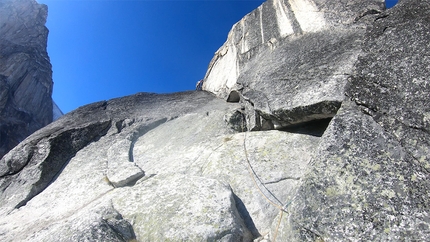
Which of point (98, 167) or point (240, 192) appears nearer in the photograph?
point (240, 192)

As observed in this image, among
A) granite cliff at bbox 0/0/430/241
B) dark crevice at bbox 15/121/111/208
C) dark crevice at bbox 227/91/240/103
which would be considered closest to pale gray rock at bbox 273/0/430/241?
granite cliff at bbox 0/0/430/241

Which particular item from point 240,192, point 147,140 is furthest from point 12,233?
point 240,192

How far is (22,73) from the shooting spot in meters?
59.8

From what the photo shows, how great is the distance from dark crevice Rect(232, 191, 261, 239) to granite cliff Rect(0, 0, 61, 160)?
159ft

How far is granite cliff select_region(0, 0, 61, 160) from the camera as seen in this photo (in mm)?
51594

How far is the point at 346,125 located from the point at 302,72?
12.2ft

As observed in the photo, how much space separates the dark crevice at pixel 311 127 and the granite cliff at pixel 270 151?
0.04 meters

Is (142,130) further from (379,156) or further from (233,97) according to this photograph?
(379,156)

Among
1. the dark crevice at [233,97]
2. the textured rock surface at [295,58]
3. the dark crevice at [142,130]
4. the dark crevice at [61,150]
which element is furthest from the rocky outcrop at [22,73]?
the textured rock surface at [295,58]

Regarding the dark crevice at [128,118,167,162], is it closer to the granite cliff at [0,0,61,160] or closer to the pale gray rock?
the pale gray rock

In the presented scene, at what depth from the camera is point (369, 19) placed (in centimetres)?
1056

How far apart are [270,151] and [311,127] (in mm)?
1600

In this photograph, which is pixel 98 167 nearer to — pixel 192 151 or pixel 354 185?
pixel 192 151

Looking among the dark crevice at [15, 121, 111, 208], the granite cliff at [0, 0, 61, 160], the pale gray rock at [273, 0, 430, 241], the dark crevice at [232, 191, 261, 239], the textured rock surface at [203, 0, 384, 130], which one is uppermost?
the granite cliff at [0, 0, 61, 160]
